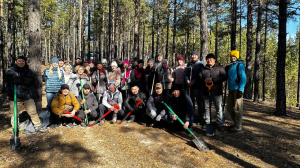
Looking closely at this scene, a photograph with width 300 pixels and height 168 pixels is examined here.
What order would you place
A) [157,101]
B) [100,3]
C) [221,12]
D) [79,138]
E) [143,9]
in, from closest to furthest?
[79,138] → [157,101] → [221,12] → [100,3] → [143,9]

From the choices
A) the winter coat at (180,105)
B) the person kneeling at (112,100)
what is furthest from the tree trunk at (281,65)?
the person kneeling at (112,100)

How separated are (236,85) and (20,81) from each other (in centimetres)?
649

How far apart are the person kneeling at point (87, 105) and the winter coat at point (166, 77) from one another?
2.65 meters

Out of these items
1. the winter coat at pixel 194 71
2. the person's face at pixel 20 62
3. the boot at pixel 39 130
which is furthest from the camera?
the winter coat at pixel 194 71

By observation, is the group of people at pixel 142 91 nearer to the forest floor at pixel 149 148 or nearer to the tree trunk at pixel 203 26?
the forest floor at pixel 149 148

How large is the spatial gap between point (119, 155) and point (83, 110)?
110 inches

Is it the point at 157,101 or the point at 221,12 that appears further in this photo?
the point at 221,12

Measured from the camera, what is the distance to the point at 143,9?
101ft

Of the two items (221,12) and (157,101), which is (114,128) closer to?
(157,101)

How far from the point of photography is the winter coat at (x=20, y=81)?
4.98 m

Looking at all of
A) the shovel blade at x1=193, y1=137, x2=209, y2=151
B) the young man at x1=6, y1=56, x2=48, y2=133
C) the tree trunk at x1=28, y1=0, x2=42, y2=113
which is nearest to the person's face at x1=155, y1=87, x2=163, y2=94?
the shovel blade at x1=193, y1=137, x2=209, y2=151

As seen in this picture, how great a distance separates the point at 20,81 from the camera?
508 centimetres

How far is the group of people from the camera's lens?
5250 millimetres

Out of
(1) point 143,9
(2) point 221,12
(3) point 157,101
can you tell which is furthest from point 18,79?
(1) point 143,9
